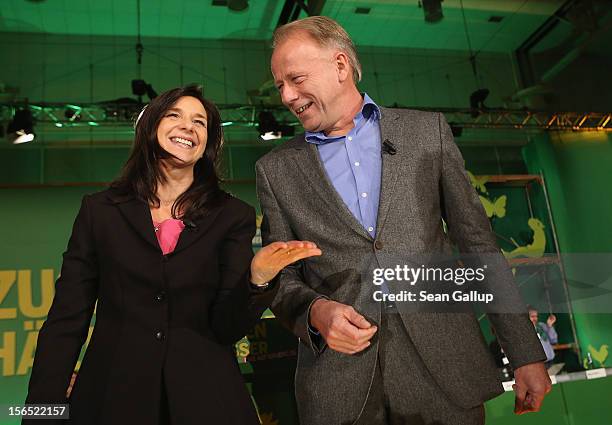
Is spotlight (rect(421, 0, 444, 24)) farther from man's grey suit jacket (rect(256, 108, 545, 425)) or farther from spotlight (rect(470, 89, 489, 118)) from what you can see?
man's grey suit jacket (rect(256, 108, 545, 425))

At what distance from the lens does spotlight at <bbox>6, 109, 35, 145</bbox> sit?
5191mm

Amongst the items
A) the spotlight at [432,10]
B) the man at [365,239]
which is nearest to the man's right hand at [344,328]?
the man at [365,239]

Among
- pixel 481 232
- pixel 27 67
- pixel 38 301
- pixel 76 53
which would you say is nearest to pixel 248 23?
pixel 76 53

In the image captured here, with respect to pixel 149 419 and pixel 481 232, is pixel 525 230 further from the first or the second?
pixel 149 419

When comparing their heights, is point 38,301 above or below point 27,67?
below

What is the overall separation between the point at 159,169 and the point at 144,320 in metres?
0.47

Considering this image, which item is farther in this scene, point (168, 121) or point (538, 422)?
point (538, 422)

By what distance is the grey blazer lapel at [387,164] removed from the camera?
127 centimetres

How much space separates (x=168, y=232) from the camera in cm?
141

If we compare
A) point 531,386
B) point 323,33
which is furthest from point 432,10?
point 531,386

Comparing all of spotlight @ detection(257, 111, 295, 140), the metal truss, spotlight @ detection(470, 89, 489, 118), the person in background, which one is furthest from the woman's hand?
spotlight @ detection(470, 89, 489, 118)

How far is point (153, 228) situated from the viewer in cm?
136

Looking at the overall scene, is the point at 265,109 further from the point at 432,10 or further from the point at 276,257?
the point at 276,257

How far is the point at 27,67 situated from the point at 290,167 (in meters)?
5.40
